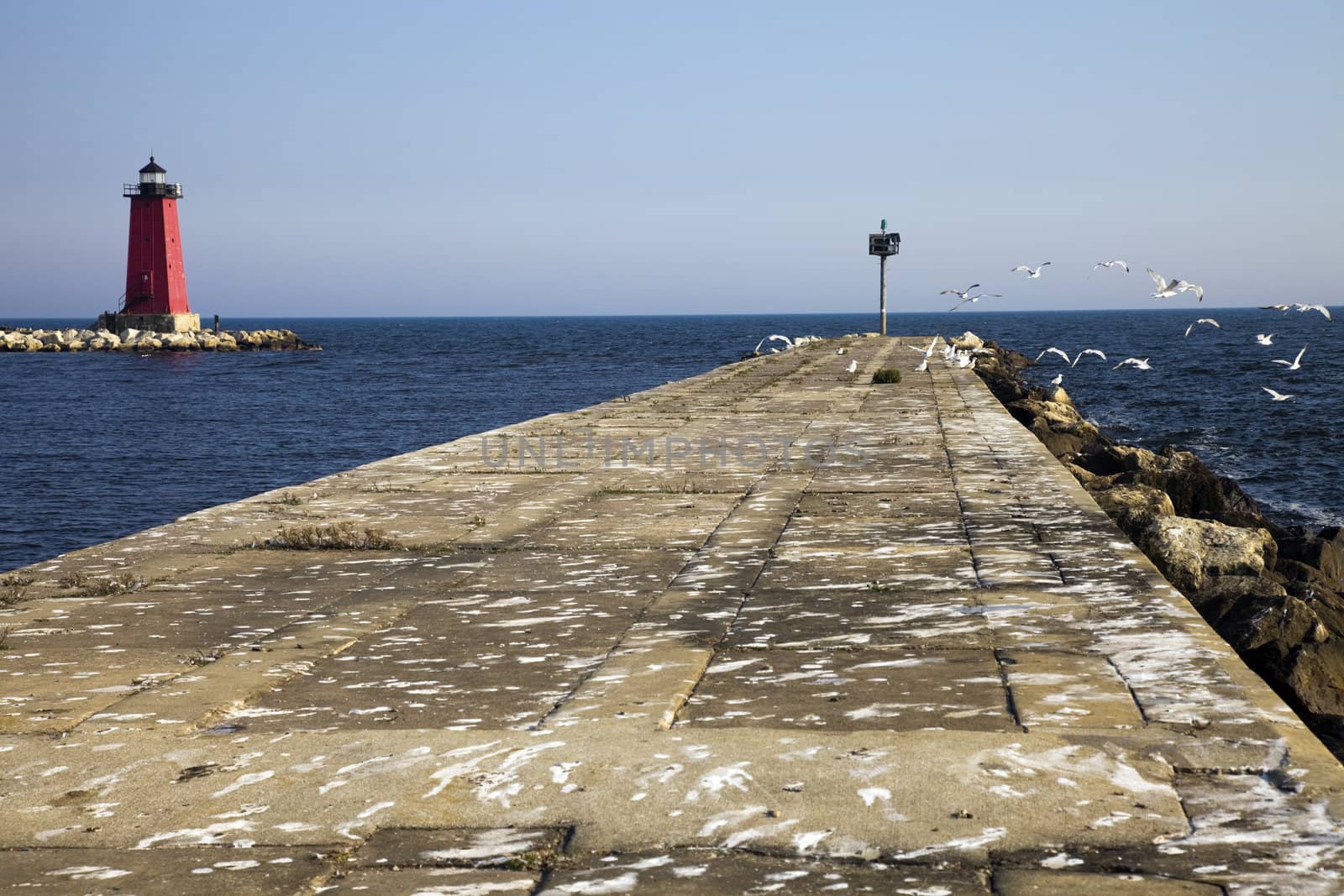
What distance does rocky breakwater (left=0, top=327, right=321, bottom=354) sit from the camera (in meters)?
74.6

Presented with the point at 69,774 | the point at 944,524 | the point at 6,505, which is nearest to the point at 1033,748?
the point at 69,774

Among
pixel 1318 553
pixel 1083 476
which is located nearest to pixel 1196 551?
pixel 1318 553

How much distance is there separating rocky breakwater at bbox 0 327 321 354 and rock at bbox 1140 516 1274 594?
233ft

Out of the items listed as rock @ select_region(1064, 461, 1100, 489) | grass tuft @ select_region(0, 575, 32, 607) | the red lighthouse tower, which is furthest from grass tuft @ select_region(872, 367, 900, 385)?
the red lighthouse tower

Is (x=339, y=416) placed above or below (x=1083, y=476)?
below

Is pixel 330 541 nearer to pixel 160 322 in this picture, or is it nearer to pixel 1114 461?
pixel 1114 461

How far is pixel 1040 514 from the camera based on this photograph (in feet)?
29.8

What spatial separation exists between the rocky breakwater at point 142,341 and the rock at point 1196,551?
2800 inches

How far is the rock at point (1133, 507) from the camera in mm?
9625

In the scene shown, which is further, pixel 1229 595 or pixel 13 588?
pixel 1229 595

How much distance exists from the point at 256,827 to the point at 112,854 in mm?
374

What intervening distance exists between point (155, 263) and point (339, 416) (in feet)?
143

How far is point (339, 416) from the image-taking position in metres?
35.5

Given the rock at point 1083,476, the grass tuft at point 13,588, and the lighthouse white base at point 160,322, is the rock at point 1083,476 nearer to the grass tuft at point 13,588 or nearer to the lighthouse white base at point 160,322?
the grass tuft at point 13,588
